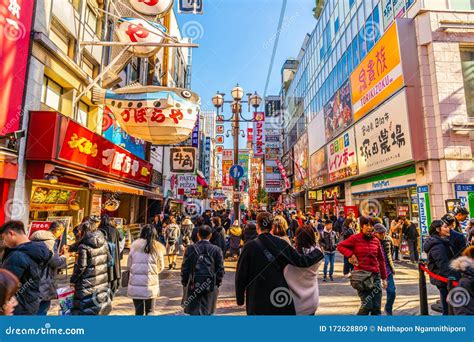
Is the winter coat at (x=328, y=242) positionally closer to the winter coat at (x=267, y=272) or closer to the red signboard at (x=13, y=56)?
the winter coat at (x=267, y=272)

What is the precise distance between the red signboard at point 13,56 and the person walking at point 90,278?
5208 millimetres

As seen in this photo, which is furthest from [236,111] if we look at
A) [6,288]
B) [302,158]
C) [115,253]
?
[302,158]

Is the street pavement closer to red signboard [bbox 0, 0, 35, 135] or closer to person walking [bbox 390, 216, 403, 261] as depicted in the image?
person walking [bbox 390, 216, 403, 261]

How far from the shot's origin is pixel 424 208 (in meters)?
11.9

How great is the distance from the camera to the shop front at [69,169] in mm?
8109

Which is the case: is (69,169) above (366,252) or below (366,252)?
above

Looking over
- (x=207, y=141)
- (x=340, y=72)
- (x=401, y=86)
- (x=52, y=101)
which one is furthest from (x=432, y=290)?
(x=207, y=141)

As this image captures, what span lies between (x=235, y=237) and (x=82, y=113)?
28.3ft

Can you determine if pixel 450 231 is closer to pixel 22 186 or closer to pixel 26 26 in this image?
pixel 22 186

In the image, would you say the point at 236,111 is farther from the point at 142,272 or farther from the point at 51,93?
the point at 142,272

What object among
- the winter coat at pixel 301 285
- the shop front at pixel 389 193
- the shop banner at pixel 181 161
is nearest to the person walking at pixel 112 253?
the winter coat at pixel 301 285

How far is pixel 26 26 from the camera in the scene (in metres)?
7.84

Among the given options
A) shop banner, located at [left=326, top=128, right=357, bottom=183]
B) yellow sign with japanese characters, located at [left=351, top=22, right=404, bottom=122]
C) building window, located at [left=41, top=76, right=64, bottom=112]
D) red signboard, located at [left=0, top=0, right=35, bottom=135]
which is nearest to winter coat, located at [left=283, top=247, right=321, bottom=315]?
red signboard, located at [left=0, top=0, right=35, bottom=135]

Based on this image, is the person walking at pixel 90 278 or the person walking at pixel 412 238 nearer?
the person walking at pixel 90 278
